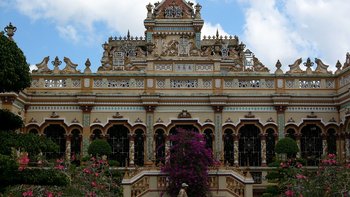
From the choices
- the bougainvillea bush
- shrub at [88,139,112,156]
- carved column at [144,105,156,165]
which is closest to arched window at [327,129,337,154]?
carved column at [144,105,156,165]

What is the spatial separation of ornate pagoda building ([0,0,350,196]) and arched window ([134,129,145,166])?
0.14 ft

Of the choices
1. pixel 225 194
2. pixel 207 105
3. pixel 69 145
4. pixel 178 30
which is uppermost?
pixel 178 30

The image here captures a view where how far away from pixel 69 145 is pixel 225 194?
9.47 metres

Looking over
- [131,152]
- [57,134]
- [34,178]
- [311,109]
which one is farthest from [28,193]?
[311,109]

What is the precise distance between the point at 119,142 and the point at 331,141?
919 cm

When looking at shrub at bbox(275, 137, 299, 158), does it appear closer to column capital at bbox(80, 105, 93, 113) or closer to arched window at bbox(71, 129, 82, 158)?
column capital at bbox(80, 105, 93, 113)

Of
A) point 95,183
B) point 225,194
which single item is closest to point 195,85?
point 225,194

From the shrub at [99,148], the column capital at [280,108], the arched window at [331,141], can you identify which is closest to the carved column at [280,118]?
the column capital at [280,108]

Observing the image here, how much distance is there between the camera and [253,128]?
26578 mm

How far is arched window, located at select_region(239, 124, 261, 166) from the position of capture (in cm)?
2633

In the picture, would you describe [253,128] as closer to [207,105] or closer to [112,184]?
[207,105]

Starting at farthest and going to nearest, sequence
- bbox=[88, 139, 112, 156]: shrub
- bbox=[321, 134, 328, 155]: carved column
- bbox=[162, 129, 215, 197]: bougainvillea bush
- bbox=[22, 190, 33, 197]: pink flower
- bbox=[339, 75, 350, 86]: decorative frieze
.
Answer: bbox=[321, 134, 328, 155]: carved column → bbox=[339, 75, 350, 86]: decorative frieze → bbox=[88, 139, 112, 156]: shrub → bbox=[162, 129, 215, 197]: bougainvillea bush → bbox=[22, 190, 33, 197]: pink flower

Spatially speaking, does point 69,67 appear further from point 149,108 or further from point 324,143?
point 324,143

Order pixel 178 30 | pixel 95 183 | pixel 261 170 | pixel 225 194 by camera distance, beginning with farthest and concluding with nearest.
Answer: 1. pixel 178 30
2. pixel 261 170
3. pixel 225 194
4. pixel 95 183
